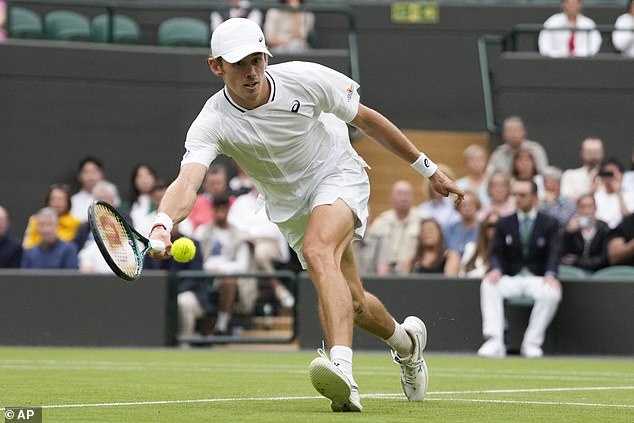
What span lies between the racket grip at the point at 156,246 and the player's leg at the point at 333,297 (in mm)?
913

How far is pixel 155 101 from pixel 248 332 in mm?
4652

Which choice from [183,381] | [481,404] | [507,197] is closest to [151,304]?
[507,197]

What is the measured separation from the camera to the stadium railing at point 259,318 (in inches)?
579

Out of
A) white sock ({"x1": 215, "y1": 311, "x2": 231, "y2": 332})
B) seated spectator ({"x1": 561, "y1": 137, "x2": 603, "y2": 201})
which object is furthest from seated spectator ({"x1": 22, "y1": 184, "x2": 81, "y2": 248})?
seated spectator ({"x1": 561, "y1": 137, "x2": 603, "y2": 201})

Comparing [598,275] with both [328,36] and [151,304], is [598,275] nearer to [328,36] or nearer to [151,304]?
[151,304]

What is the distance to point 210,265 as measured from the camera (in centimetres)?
1517

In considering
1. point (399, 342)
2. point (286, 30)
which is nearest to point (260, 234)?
point (286, 30)

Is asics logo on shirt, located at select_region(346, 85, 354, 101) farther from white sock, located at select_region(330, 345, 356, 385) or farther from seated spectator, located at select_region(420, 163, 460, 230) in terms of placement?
seated spectator, located at select_region(420, 163, 460, 230)

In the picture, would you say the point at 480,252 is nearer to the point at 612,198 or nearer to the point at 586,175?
the point at 612,198

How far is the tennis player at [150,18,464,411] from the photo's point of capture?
23.0ft

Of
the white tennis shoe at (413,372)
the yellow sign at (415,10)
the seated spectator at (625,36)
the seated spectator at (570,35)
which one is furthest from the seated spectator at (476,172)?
the white tennis shoe at (413,372)

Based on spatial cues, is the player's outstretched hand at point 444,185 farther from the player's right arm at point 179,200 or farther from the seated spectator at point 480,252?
the seated spectator at point 480,252

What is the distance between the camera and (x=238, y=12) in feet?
57.1

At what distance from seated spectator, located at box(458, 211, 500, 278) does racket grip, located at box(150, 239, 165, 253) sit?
8485 millimetres
